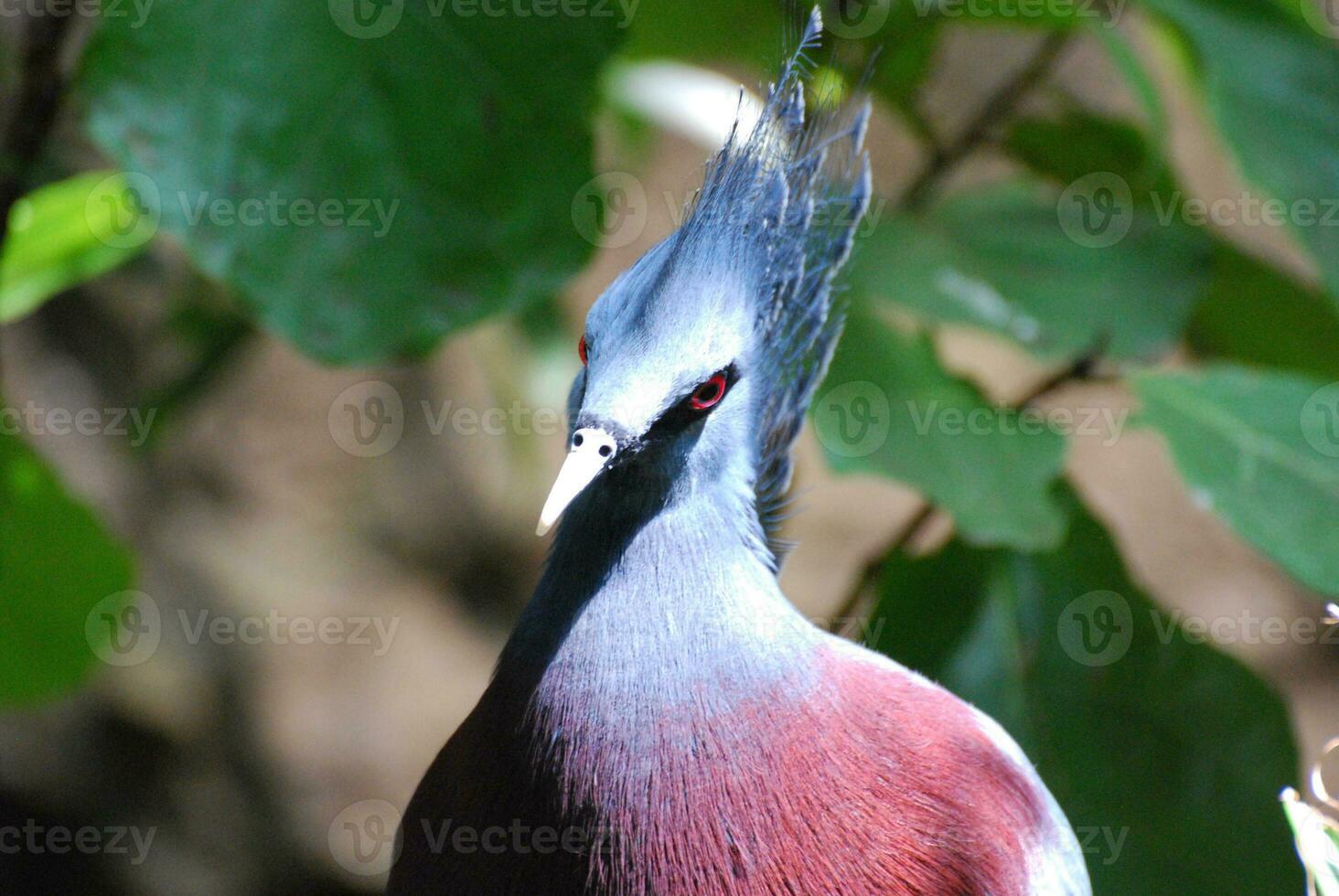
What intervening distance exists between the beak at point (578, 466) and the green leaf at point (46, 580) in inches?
38.6

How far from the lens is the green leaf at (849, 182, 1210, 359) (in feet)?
5.07

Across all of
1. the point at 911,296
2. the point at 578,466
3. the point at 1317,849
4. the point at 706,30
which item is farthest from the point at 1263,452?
the point at 706,30

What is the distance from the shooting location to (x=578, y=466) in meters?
0.90

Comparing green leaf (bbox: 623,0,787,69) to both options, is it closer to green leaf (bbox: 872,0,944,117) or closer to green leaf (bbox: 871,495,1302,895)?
green leaf (bbox: 872,0,944,117)

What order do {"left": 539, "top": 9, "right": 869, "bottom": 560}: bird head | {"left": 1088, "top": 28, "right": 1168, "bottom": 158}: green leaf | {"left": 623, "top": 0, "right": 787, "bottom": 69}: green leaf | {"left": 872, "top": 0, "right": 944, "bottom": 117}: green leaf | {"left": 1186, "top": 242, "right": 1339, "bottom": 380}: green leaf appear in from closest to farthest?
{"left": 539, "top": 9, "right": 869, "bottom": 560}: bird head
{"left": 1088, "top": 28, "right": 1168, "bottom": 158}: green leaf
{"left": 872, "top": 0, "right": 944, "bottom": 117}: green leaf
{"left": 1186, "top": 242, "right": 1339, "bottom": 380}: green leaf
{"left": 623, "top": 0, "right": 787, "bottom": 69}: green leaf

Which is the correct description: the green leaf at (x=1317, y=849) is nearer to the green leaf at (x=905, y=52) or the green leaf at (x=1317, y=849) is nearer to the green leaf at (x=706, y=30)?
the green leaf at (x=905, y=52)

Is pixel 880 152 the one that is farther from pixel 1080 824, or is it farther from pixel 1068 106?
pixel 1080 824

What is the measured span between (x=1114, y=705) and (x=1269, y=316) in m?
0.73

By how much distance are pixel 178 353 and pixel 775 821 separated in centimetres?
255

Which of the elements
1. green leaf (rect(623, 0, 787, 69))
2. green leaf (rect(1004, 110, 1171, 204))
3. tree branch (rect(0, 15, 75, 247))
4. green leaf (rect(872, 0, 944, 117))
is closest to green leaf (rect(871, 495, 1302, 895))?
green leaf (rect(1004, 110, 1171, 204))

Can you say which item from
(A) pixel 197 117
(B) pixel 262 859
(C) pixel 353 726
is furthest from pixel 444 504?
(A) pixel 197 117

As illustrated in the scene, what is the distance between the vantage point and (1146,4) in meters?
1.62

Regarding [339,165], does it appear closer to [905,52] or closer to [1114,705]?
[905,52]

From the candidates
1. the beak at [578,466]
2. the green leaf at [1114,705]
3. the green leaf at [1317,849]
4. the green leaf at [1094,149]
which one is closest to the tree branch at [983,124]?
the green leaf at [1094,149]
